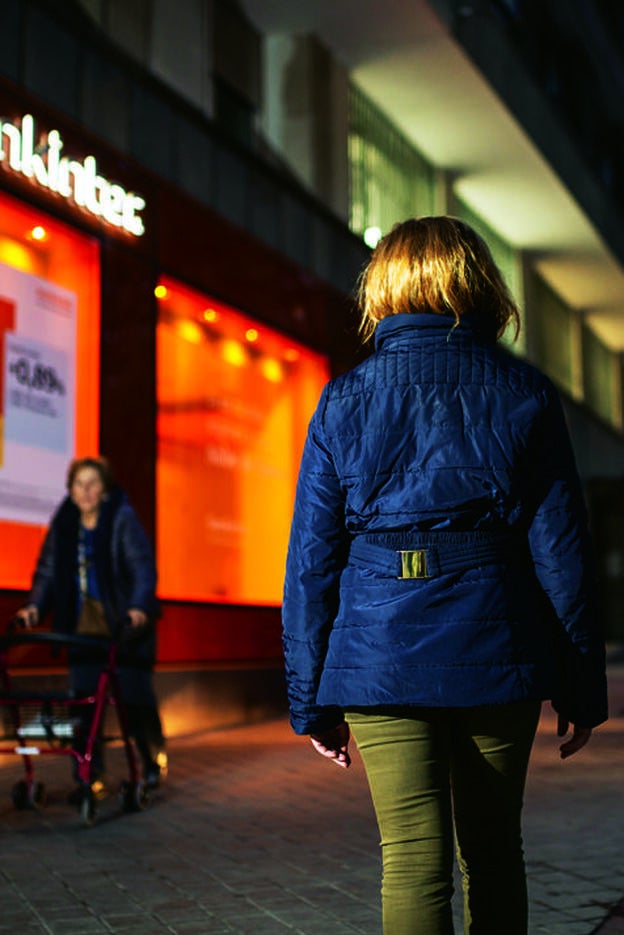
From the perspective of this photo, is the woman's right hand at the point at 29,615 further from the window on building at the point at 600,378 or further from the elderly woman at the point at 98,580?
the window on building at the point at 600,378

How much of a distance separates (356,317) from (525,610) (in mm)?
12472

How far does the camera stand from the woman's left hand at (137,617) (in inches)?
270

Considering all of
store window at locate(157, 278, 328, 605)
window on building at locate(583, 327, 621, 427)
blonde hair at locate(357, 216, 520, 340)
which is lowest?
blonde hair at locate(357, 216, 520, 340)

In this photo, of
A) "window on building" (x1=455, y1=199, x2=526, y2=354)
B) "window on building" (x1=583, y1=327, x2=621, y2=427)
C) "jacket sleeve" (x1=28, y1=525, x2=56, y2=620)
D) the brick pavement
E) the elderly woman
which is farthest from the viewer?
"window on building" (x1=583, y1=327, x2=621, y2=427)

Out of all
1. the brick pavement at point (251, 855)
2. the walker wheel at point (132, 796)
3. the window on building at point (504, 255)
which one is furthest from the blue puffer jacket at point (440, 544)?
the window on building at point (504, 255)

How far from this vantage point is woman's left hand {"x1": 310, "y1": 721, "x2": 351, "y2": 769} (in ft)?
9.16

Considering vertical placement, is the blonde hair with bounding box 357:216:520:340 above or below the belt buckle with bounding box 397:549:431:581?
above

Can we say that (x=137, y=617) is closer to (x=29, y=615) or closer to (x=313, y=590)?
(x=29, y=615)

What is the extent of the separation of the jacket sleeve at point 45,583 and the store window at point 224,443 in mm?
4138

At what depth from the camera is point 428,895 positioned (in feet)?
8.47

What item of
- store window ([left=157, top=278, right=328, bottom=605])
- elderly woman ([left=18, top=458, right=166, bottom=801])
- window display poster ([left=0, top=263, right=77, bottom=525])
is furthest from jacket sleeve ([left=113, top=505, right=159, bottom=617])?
store window ([left=157, top=278, right=328, bottom=605])

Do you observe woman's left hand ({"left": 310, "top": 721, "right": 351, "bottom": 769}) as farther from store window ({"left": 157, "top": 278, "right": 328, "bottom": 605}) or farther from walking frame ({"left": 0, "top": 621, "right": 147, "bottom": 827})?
store window ({"left": 157, "top": 278, "right": 328, "bottom": 605})

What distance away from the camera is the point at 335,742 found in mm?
2824

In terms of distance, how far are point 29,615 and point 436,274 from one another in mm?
4659
